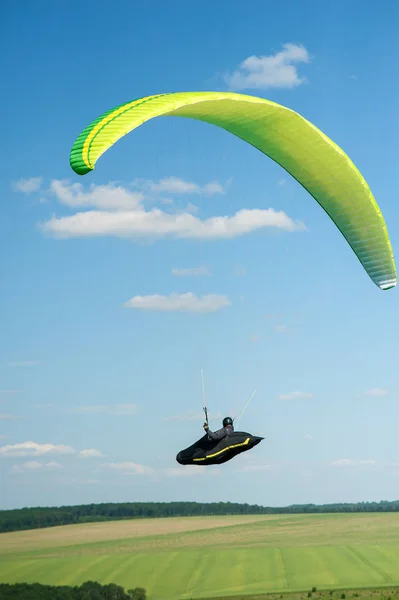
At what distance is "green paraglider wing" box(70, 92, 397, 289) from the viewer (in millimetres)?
22875

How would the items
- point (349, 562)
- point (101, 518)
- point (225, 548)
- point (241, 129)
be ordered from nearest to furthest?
point (241, 129) → point (349, 562) → point (225, 548) → point (101, 518)

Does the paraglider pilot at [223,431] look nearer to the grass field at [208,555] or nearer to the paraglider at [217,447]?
the paraglider at [217,447]

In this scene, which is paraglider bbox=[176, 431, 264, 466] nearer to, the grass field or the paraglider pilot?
the paraglider pilot

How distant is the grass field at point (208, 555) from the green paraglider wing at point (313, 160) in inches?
2354

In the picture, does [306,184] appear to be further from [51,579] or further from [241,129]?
[51,579]

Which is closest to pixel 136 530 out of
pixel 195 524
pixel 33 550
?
pixel 195 524

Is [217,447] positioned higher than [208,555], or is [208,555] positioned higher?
[217,447]

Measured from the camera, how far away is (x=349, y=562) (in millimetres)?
93938

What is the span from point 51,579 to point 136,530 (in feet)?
84.7

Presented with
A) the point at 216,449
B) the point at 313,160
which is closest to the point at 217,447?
the point at 216,449

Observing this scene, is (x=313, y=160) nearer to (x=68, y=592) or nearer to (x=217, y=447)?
(x=217, y=447)

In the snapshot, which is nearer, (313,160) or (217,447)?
(217,447)

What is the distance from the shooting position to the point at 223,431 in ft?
70.7

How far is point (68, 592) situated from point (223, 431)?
Answer: 72194 mm
